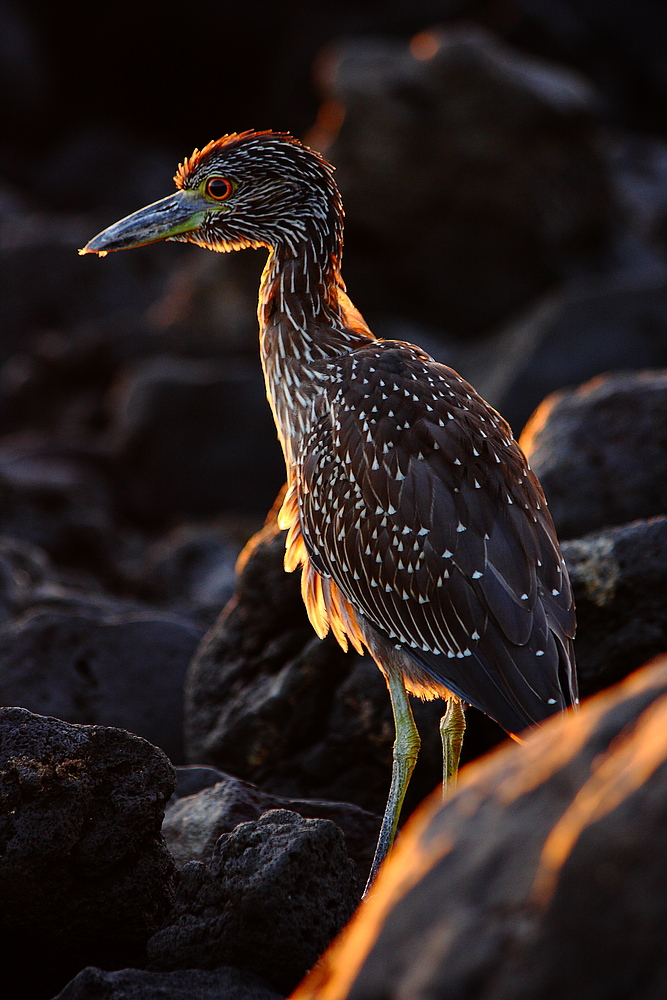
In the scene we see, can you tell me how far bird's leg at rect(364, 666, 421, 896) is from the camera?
4223 millimetres

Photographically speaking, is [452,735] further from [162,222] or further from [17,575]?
[17,575]

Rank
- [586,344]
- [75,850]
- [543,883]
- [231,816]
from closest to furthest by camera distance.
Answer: [543,883] → [75,850] → [231,816] → [586,344]

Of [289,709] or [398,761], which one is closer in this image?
[398,761]

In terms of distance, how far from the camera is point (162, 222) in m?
5.46

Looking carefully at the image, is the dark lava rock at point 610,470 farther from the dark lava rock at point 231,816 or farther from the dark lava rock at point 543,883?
the dark lava rock at point 543,883

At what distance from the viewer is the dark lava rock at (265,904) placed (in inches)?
136

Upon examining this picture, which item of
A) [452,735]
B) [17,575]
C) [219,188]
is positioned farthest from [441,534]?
[17,575]

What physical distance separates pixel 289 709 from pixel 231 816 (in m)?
1.05

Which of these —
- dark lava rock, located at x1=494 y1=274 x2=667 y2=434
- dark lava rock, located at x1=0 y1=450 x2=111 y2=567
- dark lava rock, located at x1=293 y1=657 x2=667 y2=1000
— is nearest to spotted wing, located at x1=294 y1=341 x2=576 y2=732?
dark lava rock, located at x1=293 y1=657 x2=667 y2=1000

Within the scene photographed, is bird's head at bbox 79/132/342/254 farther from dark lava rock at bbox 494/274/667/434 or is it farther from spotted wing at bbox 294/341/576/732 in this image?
dark lava rock at bbox 494/274/667/434

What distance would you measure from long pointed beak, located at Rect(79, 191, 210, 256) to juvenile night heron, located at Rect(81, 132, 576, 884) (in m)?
0.02

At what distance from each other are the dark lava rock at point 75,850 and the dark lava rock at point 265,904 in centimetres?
15

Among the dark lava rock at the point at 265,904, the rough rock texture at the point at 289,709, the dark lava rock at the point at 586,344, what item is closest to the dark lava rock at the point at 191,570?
the rough rock texture at the point at 289,709

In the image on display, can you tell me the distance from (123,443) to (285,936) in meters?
10.2
